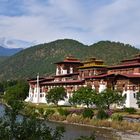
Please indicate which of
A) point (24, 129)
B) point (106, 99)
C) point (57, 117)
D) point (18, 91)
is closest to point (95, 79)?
point (106, 99)

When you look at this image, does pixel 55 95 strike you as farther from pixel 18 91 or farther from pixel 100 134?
pixel 100 134

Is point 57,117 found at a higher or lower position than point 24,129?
higher

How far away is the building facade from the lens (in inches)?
3132

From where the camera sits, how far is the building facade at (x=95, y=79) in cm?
7956

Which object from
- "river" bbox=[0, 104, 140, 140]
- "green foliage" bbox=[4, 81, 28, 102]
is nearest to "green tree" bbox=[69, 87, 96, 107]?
"river" bbox=[0, 104, 140, 140]

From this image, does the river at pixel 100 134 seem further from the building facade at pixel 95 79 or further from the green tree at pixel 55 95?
the green tree at pixel 55 95

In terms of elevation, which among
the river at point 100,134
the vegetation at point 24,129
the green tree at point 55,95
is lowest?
the river at point 100,134

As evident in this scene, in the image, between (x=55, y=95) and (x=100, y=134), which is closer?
(x=100, y=134)

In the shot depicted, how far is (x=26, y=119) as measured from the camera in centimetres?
1405

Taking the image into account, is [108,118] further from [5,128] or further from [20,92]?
[20,92]

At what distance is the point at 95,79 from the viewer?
8975 centimetres

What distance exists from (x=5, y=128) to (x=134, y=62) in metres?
77.9

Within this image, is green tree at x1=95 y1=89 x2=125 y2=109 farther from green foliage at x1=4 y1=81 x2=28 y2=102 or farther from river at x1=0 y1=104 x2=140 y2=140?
green foliage at x1=4 y1=81 x2=28 y2=102

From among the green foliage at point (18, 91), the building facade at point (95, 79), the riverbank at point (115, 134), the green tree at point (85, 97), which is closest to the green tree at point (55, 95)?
the building facade at point (95, 79)
